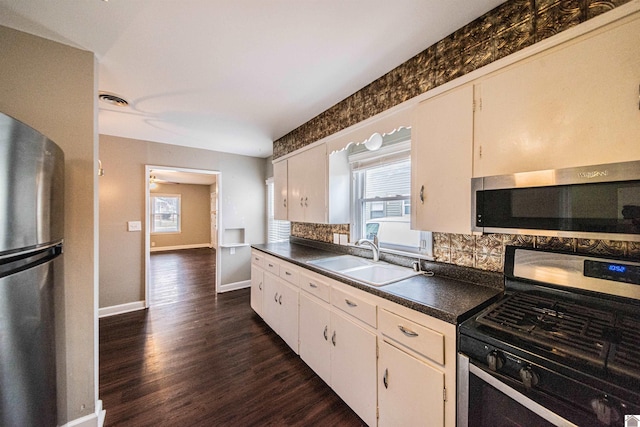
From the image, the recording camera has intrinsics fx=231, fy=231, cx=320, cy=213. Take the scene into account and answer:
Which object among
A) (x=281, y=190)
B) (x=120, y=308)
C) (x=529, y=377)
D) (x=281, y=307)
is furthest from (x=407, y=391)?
(x=120, y=308)

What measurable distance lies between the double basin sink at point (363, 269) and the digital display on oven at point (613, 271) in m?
0.87

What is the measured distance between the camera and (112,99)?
92.0 inches

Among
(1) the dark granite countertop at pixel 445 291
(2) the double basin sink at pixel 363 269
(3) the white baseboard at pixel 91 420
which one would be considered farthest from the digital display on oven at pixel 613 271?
(3) the white baseboard at pixel 91 420

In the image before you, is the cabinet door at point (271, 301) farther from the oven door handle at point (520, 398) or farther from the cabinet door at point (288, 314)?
the oven door handle at point (520, 398)

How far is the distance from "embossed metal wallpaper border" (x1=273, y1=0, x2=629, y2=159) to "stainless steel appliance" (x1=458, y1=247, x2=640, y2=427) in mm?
1117

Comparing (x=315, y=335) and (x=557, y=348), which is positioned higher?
(x=557, y=348)

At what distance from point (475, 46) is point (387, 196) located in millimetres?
1238

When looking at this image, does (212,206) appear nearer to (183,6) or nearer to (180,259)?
(180,259)

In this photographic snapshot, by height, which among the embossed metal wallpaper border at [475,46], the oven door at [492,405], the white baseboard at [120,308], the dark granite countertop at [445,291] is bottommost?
the white baseboard at [120,308]

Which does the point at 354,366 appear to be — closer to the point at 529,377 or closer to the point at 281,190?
the point at 529,377

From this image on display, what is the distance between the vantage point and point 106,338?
2670mm

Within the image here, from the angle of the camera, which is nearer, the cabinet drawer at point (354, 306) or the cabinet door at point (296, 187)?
the cabinet drawer at point (354, 306)

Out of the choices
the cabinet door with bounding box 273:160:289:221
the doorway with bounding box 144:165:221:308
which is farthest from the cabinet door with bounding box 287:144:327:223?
the doorway with bounding box 144:165:221:308

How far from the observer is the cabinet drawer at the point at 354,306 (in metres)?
1.45
